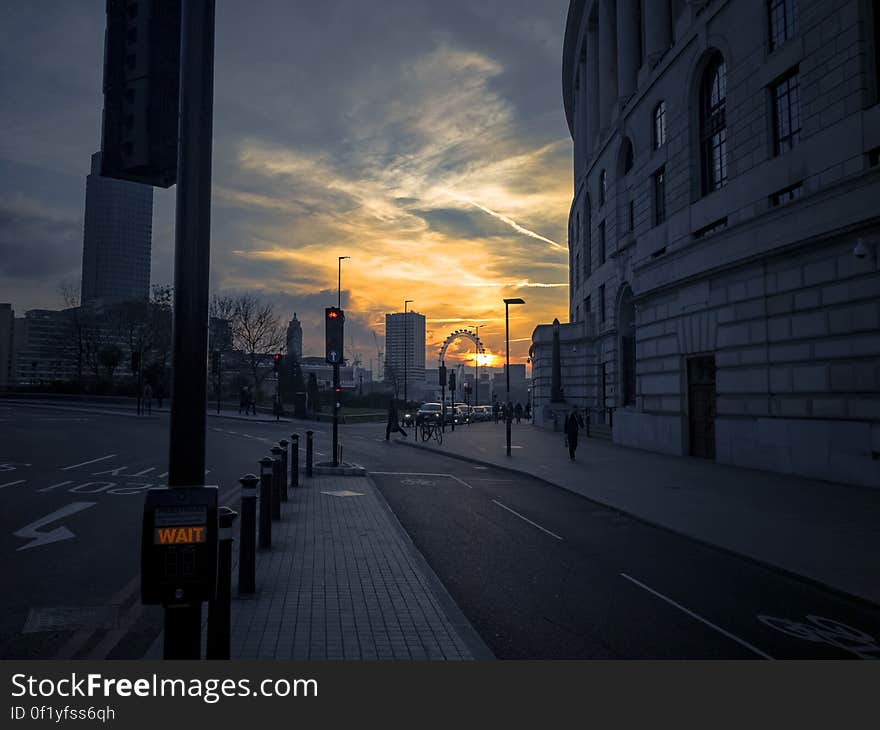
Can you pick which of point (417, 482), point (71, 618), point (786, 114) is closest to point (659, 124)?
point (786, 114)

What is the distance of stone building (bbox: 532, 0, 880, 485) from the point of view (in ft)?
55.4

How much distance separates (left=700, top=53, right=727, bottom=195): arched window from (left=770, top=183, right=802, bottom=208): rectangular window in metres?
3.27

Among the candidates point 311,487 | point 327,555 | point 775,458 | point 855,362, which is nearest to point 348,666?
point 327,555

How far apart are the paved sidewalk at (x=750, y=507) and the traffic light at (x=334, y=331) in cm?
663

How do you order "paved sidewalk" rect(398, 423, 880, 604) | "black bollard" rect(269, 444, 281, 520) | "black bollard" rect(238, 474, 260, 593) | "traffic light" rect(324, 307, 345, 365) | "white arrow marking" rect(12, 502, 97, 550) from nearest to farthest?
"black bollard" rect(238, 474, 260, 593), "paved sidewalk" rect(398, 423, 880, 604), "white arrow marking" rect(12, 502, 97, 550), "black bollard" rect(269, 444, 281, 520), "traffic light" rect(324, 307, 345, 365)

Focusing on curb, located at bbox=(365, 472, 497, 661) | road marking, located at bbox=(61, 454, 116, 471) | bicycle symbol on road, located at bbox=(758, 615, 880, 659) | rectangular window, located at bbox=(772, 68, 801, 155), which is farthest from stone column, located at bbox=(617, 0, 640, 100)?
bicycle symbol on road, located at bbox=(758, 615, 880, 659)

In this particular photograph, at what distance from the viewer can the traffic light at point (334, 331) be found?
63.2ft

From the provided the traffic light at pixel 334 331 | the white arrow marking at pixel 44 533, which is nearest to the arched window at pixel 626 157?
the traffic light at pixel 334 331

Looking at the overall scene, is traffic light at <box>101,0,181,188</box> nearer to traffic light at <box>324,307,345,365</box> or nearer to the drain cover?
the drain cover

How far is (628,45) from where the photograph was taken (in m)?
39.3

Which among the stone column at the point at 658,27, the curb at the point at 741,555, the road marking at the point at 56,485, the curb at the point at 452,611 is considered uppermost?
the stone column at the point at 658,27

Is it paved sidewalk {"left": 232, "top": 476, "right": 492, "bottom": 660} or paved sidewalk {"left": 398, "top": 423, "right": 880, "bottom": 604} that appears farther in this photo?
paved sidewalk {"left": 398, "top": 423, "right": 880, "bottom": 604}

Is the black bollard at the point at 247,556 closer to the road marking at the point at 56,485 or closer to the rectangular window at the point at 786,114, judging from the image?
the road marking at the point at 56,485

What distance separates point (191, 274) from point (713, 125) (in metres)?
25.1
